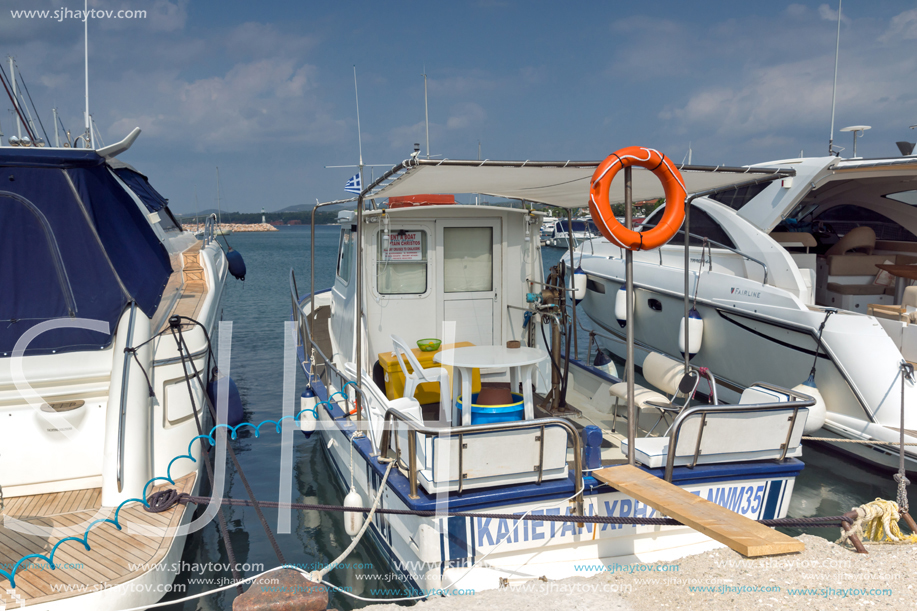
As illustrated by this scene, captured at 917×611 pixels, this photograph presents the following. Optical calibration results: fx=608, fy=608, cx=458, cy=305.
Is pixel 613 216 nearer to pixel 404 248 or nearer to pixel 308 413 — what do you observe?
pixel 404 248

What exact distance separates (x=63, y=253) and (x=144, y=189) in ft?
19.5

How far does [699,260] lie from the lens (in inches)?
378

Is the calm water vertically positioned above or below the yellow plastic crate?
below

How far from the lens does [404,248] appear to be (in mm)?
6273

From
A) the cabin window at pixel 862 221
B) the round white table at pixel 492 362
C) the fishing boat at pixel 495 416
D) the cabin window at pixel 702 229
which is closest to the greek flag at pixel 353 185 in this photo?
the fishing boat at pixel 495 416

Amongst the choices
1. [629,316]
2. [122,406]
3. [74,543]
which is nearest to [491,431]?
[629,316]

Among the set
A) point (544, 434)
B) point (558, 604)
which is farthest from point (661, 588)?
point (544, 434)

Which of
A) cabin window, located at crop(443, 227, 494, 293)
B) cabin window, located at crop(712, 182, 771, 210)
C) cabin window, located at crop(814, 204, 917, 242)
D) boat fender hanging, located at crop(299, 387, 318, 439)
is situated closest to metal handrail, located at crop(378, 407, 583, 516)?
boat fender hanging, located at crop(299, 387, 318, 439)

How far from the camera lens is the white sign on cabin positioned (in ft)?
20.4

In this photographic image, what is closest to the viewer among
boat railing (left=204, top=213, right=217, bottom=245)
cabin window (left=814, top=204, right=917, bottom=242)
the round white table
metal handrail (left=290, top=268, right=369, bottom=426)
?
the round white table

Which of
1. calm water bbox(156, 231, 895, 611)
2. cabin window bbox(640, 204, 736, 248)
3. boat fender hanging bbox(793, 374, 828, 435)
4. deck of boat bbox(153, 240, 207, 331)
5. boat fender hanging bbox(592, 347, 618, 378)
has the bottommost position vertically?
calm water bbox(156, 231, 895, 611)

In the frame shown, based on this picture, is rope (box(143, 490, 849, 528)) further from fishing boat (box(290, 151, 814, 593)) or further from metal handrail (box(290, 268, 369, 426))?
metal handrail (box(290, 268, 369, 426))

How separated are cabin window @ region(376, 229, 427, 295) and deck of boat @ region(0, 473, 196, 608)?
2.79 metres

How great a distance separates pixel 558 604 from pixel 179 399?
9.71 feet
